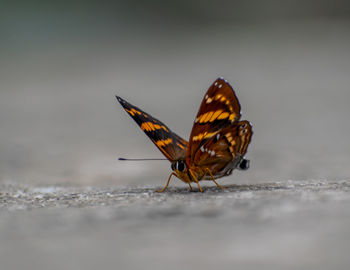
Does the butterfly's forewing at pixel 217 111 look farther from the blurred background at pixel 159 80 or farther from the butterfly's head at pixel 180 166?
the blurred background at pixel 159 80

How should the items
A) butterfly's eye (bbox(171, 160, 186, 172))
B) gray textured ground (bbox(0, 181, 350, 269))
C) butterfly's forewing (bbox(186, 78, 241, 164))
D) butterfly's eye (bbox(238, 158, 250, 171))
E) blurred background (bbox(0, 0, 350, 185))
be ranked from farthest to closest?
blurred background (bbox(0, 0, 350, 185)), butterfly's eye (bbox(238, 158, 250, 171)), butterfly's forewing (bbox(186, 78, 241, 164)), butterfly's eye (bbox(171, 160, 186, 172)), gray textured ground (bbox(0, 181, 350, 269))

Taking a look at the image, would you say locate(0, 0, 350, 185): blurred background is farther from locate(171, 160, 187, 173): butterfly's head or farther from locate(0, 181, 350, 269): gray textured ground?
locate(0, 181, 350, 269): gray textured ground

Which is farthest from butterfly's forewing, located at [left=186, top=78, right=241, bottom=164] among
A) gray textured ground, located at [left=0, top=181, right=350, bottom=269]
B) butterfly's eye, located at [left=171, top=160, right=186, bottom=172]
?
gray textured ground, located at [left=0, top=181, right=350, bottom=269]

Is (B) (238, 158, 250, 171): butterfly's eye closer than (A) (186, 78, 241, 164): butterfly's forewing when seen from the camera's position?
No

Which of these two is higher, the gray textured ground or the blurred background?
the blurred background

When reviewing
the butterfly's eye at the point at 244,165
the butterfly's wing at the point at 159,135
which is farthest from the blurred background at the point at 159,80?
the butterfly's eye at the point at 244,165

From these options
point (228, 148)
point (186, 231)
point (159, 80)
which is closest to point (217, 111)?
point (228, 148)

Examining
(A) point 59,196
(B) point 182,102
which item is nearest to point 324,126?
(B) point 182,102
